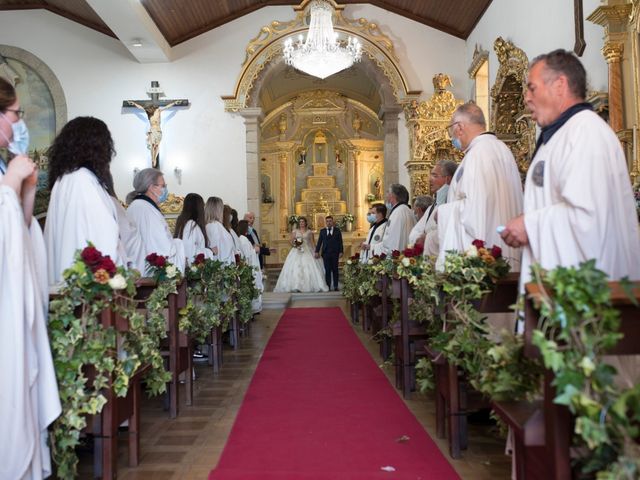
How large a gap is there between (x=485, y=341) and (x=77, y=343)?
174 centimetres

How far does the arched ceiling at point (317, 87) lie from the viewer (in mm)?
16531

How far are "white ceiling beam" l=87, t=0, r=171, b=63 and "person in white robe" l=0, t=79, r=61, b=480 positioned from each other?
7.72 m

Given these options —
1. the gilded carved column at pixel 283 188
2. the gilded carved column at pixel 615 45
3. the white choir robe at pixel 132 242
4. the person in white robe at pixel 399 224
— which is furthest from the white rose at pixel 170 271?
the gilded carved column at pixel 283 188

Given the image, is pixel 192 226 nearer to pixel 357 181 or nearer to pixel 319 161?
pixel 357 181

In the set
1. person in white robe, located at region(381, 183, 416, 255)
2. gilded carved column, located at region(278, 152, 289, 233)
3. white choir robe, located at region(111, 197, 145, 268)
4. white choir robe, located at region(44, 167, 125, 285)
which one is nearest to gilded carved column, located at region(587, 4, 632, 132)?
person in white robe, located at region(381, 183, 416, 255)

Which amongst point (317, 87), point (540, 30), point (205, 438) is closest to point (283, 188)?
point (317, 87)

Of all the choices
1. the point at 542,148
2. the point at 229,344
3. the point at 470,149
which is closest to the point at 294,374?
the point at 229,344

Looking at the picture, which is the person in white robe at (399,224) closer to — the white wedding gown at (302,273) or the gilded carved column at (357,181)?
the white wedding gown at (302,273)

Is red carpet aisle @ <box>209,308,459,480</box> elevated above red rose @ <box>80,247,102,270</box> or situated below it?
below

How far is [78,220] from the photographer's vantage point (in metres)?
3.32

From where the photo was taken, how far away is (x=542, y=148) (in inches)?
108

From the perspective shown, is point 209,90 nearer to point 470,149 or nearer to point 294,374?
point 294,374

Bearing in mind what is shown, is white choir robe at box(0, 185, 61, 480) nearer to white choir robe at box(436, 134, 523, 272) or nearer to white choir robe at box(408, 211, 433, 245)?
white choir robe at box(436, 134, 523, 272)

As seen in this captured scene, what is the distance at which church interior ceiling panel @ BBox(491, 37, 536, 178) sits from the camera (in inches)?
352
